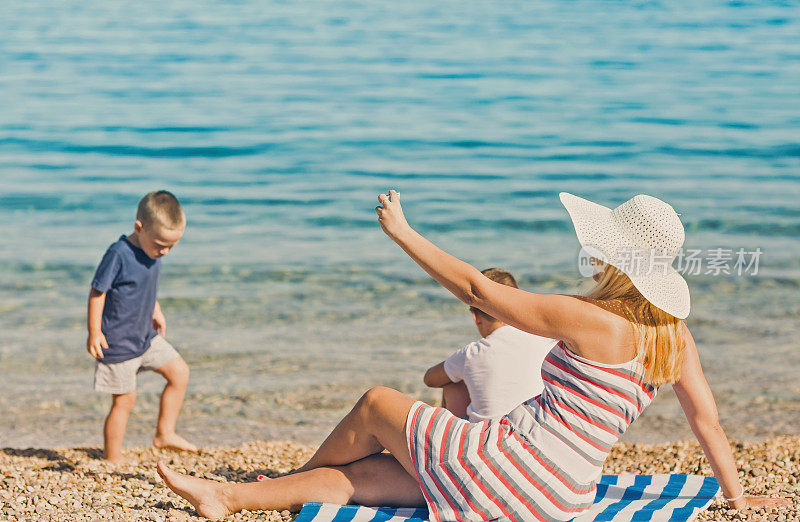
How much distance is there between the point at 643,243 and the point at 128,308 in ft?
9.35

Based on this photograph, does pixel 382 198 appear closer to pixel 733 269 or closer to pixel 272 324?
pixel 272 324

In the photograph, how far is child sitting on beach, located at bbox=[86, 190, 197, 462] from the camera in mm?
4785

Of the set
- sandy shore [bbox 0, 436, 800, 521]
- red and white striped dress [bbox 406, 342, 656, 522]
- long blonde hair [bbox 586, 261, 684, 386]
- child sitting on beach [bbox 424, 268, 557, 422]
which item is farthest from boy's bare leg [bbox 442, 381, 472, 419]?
long blonde hair [bbox 586, 261, 684, 386]

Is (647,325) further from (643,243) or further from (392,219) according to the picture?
(392,219)

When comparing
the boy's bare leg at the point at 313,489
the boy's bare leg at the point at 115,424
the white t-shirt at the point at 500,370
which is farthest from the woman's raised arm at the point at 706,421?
the boy's bare leg at the point at 115,424

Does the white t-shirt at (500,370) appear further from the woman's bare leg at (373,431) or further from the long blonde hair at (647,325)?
the long blonde hair at (647,325)

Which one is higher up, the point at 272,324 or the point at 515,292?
the point at 515,292

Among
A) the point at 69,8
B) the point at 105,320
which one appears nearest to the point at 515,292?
the point at 105,320

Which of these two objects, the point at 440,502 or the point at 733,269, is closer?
the point at 440,502

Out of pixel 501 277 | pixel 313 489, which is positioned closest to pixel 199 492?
pixel 313 489

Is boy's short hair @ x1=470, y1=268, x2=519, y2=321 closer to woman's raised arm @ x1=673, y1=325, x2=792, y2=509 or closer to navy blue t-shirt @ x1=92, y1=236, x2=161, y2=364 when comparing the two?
woman's raised arm @ x1=673, y1=325, x2=792, y2=509

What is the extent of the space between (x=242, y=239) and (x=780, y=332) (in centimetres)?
594

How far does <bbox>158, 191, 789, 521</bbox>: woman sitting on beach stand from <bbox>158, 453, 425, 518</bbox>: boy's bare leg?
0.04 meters

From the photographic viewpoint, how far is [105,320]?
491 centimetres
